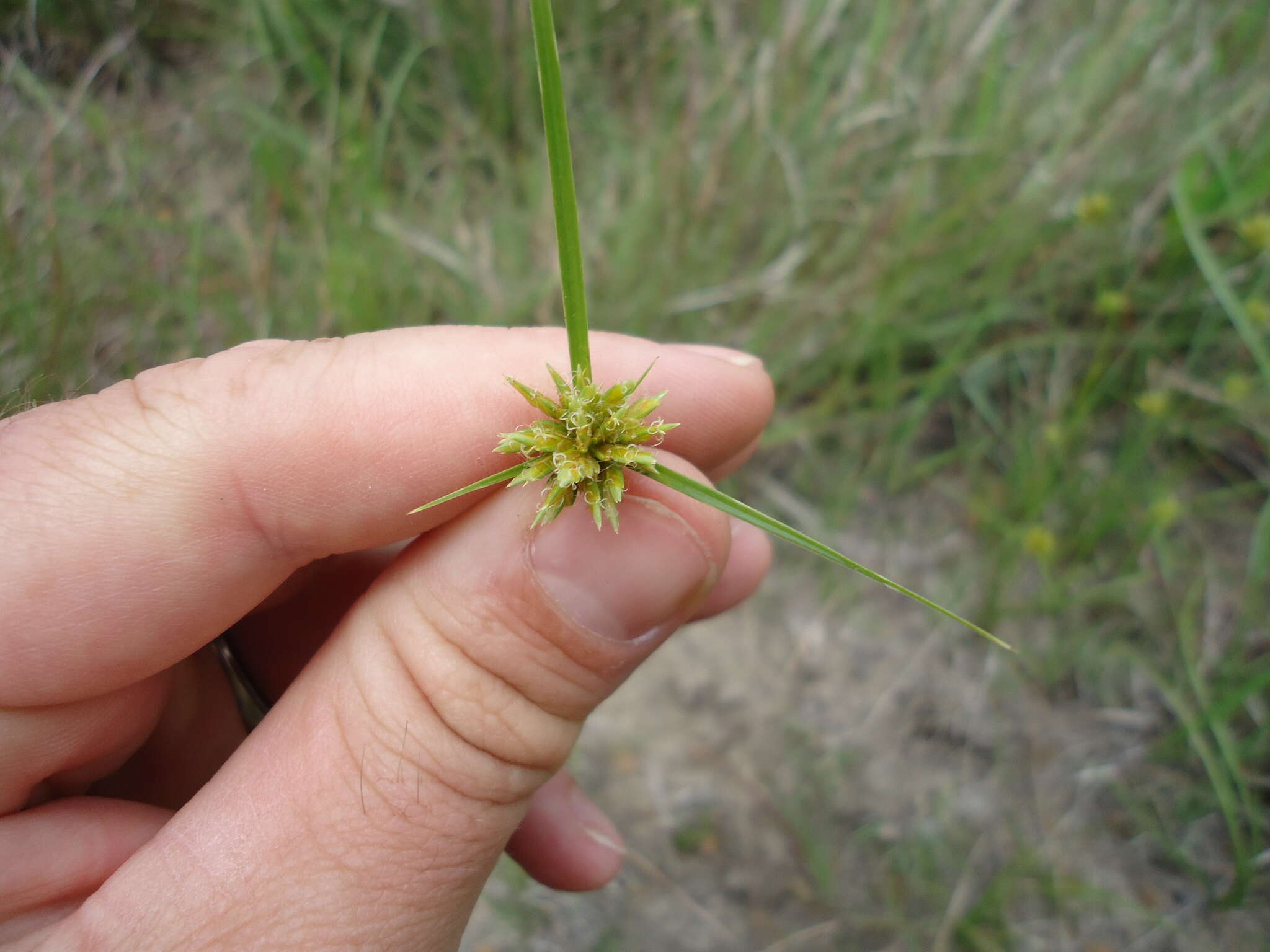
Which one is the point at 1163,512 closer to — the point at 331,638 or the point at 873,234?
the point at 873,234

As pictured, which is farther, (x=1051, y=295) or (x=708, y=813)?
(x=1051, y=295)

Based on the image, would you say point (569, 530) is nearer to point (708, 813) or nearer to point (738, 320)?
point (708, 813)

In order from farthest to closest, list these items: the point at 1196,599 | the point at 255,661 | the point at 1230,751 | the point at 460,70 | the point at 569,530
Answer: the point at 460,70
the point at 1196,599
the point at 1230,751
the point at 255,661
the point at 569,530

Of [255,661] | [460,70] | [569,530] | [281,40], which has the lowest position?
[255,661]

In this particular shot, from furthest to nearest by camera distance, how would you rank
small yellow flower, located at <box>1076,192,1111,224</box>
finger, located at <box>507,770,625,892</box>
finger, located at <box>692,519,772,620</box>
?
small yellow flower, located at <box>1076,192,1111,224</box> → finger, located at <box>692,519,772,620</box> → finger, located at <box>507,770,625,892</box>

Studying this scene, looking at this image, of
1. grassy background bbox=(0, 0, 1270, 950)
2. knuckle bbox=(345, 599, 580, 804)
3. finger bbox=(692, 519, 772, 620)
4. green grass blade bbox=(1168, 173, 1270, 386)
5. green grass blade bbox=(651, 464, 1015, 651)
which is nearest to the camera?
green grass blade bbox=(651, 464, 1015, 651)

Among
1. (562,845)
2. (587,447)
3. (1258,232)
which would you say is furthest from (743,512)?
(1258,232)

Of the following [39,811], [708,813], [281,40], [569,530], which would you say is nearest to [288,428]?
[569,530]

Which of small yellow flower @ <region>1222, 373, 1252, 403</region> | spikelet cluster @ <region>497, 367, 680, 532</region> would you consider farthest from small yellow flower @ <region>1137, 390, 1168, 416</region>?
spikelet cluster @ <region>497, 367, 680, 532</region>

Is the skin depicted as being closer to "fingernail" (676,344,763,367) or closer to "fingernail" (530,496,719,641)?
"fingernail" (530,496,719,641)
